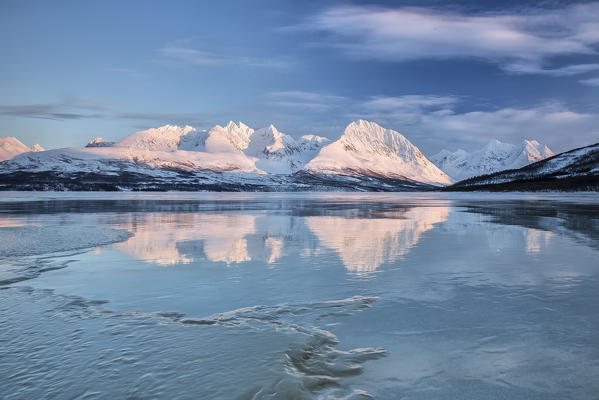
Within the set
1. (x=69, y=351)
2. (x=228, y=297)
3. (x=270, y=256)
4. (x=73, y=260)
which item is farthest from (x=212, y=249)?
(x=69, y=351)

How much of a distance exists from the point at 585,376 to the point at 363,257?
1051cm

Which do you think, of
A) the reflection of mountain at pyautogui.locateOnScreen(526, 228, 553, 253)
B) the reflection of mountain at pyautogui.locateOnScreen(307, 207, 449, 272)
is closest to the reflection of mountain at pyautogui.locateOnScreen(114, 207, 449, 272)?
the reflection of mountain at pyautogui.locateOnScreen(307, 207, 449, 272)

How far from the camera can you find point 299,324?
29.8 ft

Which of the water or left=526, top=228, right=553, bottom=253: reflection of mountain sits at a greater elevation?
Result: left=526, top=228, right=553, bottom=253: reflection of mountain

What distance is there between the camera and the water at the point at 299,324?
21.1 ft

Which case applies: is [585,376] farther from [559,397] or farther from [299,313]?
[299,313]

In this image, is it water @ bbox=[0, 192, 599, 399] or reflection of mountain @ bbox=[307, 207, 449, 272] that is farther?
reflection of mountain @ bbox=[307, 207, 449, 272]

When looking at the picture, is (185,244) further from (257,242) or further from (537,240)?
(537,240)

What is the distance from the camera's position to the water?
21.1 ft

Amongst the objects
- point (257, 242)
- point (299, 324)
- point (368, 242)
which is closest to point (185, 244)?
point (257, 242)

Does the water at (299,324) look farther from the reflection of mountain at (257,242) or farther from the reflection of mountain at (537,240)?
the reflection of mountain at (537,240)

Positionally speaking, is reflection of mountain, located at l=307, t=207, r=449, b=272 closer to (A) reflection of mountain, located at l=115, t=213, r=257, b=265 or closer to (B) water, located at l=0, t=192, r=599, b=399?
(B) water, located at l=0, t=192, r=599, b=399

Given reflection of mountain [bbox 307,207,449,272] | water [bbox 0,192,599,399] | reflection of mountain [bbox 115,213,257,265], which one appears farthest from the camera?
reflection of mountain [bbox 115,213,257,265]

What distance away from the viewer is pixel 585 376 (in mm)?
6527
